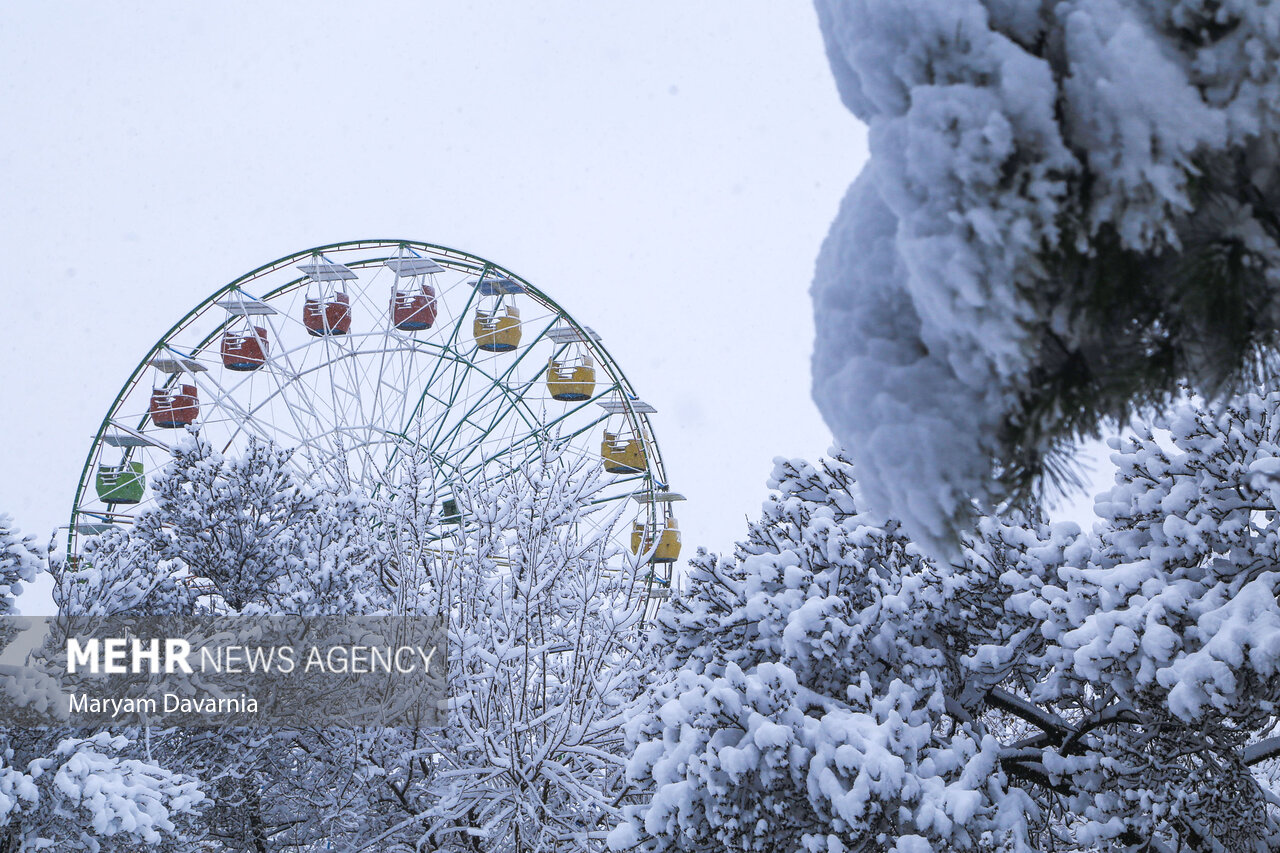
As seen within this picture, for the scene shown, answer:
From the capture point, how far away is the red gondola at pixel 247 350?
20500mm

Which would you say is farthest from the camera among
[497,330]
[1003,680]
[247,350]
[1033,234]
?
[497,330]

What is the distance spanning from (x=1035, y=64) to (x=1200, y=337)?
637 mm

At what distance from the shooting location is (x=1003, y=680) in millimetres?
8156

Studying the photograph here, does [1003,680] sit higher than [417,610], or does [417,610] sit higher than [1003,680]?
[417,610]

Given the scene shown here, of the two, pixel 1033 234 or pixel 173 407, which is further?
pixel 173 407

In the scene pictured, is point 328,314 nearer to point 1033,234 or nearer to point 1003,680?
point 1003,680

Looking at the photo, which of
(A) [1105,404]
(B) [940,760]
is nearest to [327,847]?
A: (B) [940,760]

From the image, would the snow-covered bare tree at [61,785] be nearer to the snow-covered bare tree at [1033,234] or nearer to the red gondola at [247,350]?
the snow-covered bare tree at [1033,234]

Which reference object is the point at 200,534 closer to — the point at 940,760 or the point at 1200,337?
the point at 940,760

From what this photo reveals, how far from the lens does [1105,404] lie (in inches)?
82.1

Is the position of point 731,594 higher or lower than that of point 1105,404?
higher

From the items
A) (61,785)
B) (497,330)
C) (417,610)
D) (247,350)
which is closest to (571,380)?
(497,330)

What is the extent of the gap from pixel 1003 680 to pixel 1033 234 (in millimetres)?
7039

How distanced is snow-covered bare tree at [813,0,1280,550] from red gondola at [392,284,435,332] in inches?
761
